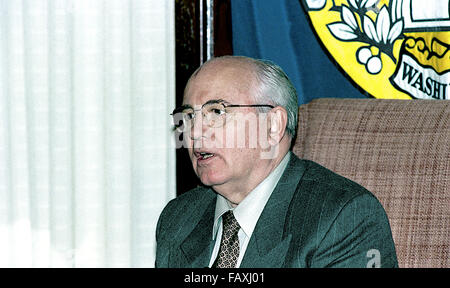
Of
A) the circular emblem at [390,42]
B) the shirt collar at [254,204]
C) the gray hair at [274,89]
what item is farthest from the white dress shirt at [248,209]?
the circular emblem at [390,42]

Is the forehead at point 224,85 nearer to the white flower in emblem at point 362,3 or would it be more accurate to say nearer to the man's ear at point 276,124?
the man's ear at point 276,124

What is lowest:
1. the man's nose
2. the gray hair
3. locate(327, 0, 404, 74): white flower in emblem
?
the man's nose

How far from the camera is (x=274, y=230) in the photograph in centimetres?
168

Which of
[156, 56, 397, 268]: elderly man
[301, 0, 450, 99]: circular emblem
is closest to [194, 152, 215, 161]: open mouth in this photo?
[156, 56, 397, 268]: elderly man

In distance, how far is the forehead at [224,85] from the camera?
175cm

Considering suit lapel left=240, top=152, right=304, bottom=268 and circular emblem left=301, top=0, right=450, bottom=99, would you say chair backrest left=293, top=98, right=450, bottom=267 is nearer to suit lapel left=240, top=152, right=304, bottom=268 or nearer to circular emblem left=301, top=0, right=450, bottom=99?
suit lapel left=240, top=152, right=304, bottom=268

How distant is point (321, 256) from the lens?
1.58 m

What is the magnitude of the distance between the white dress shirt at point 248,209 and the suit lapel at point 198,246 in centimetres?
2

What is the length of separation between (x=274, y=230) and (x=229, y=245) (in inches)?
6.1

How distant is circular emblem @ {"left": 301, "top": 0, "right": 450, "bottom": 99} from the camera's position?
254 cm

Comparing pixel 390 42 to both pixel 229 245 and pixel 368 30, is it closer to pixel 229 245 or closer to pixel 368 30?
pixel 368 30

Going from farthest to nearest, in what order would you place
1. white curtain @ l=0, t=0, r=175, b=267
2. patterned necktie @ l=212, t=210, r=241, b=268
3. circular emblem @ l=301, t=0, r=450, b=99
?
white curtain @ l=0, t=0, r=175, b=267, circular emblem @ l=301, t=0, r=450, b=99, patterned necktie @ l=212, t=210, r=241, b=268

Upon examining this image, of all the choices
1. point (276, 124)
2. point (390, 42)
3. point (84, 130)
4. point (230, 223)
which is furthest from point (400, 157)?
point (84, 130)

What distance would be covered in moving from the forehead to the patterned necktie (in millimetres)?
330
